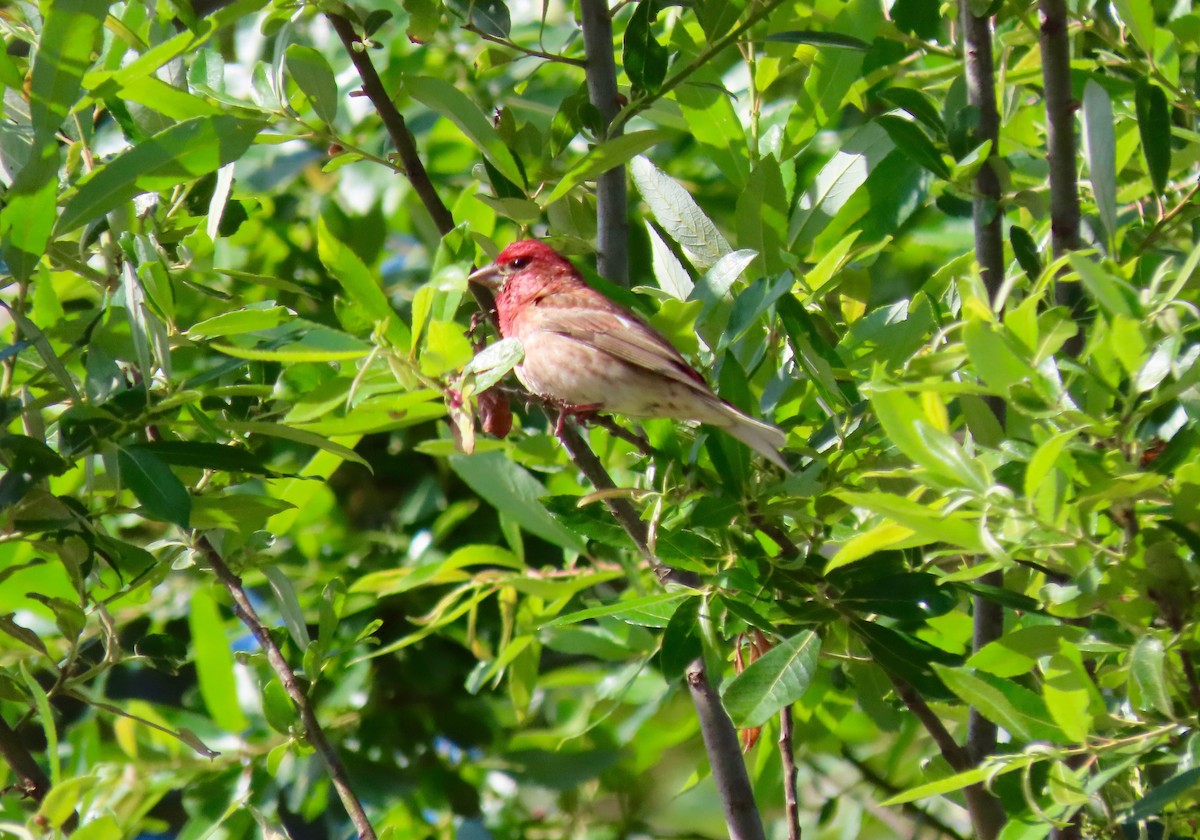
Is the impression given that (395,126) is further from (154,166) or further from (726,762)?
(726,762)

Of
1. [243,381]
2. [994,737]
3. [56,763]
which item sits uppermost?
[243,381]

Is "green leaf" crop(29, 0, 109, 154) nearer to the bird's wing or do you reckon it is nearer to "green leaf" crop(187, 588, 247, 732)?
the bird's wing

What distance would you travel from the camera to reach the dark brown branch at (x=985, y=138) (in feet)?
9.75

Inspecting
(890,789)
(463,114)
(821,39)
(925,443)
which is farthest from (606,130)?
(890,789)

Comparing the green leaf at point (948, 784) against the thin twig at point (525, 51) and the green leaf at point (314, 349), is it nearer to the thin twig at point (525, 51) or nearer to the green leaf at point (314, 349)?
the green leaf at point (314, 349)

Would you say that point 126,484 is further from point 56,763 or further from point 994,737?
point 994,737

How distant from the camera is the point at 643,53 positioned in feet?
9.34

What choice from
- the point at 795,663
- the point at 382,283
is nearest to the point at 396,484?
the point at 382,283

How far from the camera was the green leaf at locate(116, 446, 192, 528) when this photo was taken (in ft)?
7.52

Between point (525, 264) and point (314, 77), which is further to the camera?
point (525, 264)

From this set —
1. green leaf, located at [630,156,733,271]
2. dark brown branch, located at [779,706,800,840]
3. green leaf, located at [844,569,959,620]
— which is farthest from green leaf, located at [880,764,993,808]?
green leaf, located at [630,156,733,271]

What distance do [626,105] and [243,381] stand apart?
1047mm

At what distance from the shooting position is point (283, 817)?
15.7 ft

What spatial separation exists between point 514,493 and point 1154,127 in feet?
5.36
